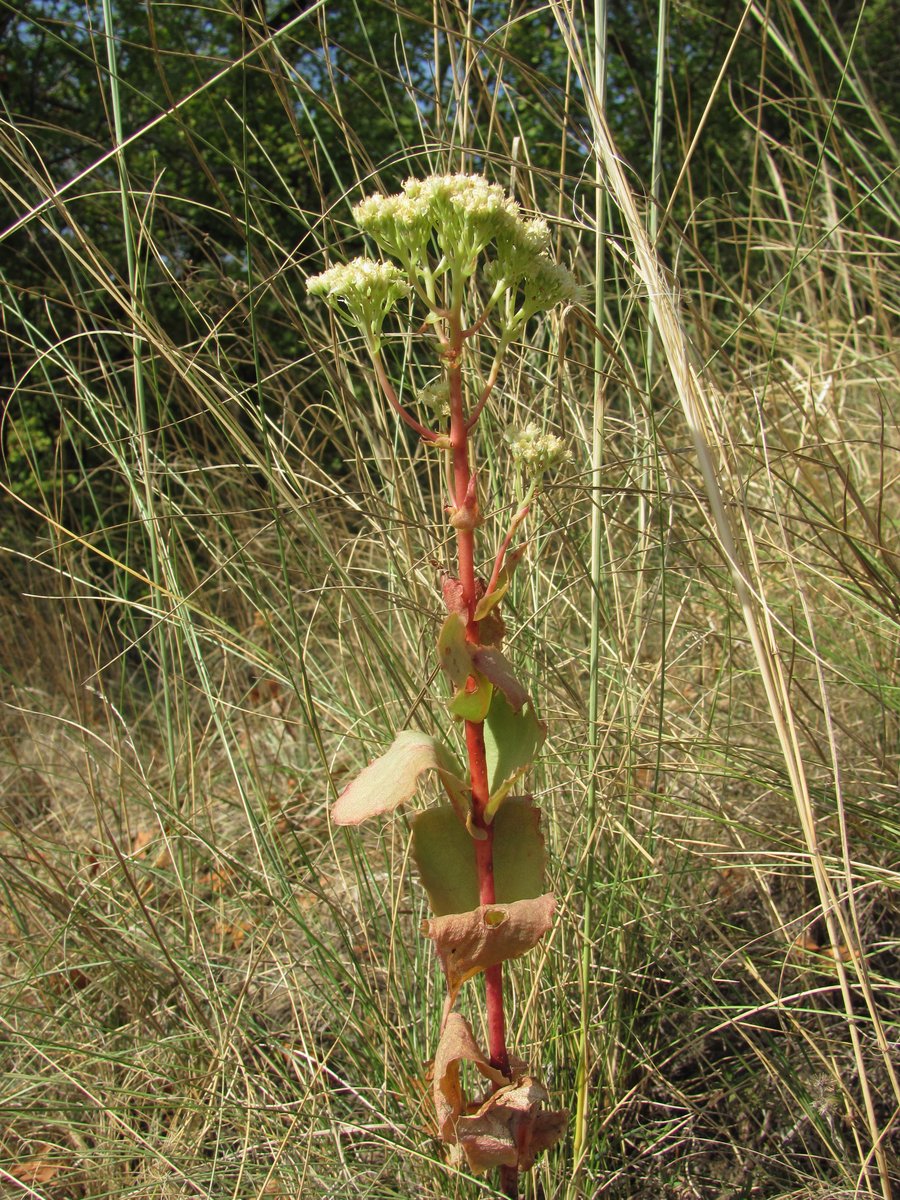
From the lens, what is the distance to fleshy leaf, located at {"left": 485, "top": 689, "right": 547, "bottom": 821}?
2.65 ft

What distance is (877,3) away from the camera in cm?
582

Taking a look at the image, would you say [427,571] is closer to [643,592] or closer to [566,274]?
[643,592]

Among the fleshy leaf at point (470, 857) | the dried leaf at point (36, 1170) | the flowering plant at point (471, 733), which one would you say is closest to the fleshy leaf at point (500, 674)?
the flowering plant at point (471, 733)

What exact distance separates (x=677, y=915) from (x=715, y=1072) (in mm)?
190

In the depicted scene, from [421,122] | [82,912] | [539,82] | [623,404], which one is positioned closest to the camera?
[539,82]

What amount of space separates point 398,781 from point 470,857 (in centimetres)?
14

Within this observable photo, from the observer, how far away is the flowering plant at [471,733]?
755 millimetres

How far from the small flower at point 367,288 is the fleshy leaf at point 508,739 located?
1.03ft

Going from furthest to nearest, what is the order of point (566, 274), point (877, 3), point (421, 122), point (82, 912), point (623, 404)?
point (877, 3) → point (623, 404) → point (82, 912) → point (421, 122) → point (566, 274)

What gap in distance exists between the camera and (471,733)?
2.66ft

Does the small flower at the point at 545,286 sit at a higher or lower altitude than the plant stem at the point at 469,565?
higher

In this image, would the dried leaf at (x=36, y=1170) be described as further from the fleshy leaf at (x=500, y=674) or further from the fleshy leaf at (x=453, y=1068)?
the fleshy leaf at (x=500, y=674)

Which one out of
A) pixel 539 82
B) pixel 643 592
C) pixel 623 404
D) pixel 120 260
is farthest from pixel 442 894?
pixel 120 260

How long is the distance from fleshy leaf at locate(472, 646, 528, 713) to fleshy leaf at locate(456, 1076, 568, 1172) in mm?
320
